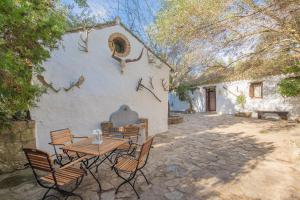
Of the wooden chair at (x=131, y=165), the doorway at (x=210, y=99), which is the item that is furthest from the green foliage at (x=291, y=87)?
the wooden chair at (x=131, y=165)

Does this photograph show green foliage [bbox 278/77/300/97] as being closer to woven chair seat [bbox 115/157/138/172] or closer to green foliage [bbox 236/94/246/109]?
green foliage [bbox 236/94/246/109]

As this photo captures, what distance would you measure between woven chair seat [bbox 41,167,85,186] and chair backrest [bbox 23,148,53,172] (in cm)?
25

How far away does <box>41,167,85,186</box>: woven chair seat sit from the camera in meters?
2.85

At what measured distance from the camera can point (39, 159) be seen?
2.72 meters

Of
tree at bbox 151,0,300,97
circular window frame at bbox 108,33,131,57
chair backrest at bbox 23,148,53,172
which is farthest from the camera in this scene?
circular window frame at bbox 108,33,131,57

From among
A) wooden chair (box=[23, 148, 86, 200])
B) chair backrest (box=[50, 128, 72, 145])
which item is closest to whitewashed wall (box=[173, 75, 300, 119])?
chair backrest (box=[50, 128, 72, 145])

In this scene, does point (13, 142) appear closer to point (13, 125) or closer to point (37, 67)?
point (13, 125)

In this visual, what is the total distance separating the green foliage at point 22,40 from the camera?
2285 millimetres

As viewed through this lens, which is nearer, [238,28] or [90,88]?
[238,28]

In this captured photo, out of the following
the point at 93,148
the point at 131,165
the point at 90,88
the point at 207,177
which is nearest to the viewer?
the point at 131,165

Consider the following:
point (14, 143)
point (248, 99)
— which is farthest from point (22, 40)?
point (248, 99)

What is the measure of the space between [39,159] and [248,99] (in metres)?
14.1

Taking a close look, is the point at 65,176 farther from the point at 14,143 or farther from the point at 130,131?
the point at 130,131

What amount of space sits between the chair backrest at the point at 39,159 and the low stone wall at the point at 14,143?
195 cm
